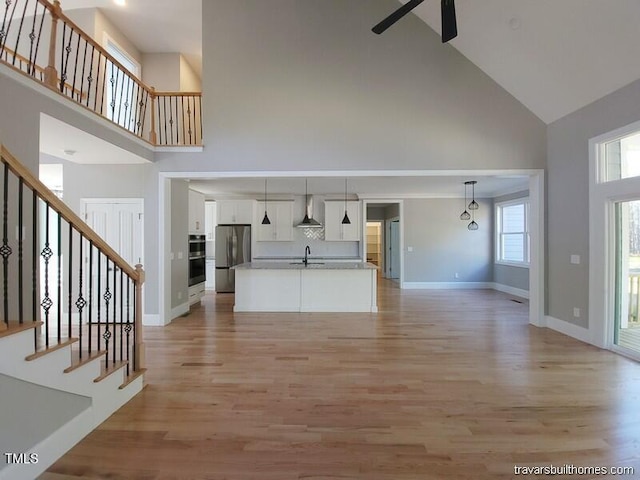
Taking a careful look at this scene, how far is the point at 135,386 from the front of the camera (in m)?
2.95

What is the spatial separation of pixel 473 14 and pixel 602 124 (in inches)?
86.6

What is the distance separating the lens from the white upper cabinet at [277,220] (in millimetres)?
8664

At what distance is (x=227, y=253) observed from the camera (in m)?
8.76

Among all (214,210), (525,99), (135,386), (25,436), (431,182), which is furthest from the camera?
(214,210)

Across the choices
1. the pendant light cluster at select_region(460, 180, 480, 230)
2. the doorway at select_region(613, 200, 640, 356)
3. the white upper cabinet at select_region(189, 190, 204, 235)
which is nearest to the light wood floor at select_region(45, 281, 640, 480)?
the doorway at select_region(613, 200, 640, 356)

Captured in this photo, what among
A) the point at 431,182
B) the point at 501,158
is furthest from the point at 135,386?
the point at 431,182

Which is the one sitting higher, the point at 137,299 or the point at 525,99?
the point at 525,99

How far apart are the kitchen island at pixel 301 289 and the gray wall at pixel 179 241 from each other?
1.00m

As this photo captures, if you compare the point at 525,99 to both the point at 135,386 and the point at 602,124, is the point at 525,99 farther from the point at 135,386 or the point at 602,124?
the point at 135,386

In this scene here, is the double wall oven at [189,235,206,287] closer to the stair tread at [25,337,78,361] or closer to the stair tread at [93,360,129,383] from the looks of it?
the stair tread at [93,360,129,383]

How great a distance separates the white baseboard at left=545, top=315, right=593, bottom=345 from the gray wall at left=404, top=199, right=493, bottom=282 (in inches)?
153

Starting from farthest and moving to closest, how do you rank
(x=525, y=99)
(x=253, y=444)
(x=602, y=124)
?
(x=525, y=99), (x=602, y=124), (x=253, y=444)

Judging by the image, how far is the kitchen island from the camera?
6.29 m

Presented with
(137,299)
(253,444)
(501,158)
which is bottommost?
(253,444)
